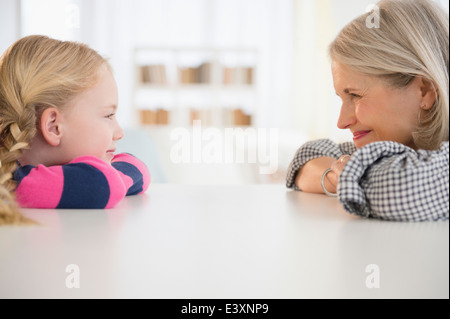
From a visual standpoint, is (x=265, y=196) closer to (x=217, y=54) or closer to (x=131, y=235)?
(x=131, y=235)

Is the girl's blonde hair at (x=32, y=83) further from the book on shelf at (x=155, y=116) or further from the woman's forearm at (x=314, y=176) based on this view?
the book on shelf at (x=155, y=116)

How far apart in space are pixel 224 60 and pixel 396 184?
5135mm

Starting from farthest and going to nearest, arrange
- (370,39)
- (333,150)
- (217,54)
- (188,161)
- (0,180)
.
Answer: (217,54), (188,161), (333,150), (370,39), (0,180)

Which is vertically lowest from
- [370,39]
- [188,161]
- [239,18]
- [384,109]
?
[188,161]

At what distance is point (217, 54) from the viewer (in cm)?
558

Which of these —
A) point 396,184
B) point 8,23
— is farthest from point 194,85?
point 396,184

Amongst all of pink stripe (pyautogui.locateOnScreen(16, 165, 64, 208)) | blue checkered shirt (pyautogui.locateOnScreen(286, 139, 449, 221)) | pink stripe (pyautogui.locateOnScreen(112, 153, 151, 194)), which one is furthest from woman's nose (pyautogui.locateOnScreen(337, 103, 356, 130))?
pink stripe (pyautogui.locateOnScreen(16, 165, 64, 208))

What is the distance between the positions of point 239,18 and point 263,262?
587 centimetres

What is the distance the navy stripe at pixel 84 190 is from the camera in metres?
0.86

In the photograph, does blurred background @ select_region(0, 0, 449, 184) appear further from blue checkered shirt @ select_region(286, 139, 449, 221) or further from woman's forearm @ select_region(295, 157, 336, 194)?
blue checkered shirt @ select_region(286, 139, 449, 221)

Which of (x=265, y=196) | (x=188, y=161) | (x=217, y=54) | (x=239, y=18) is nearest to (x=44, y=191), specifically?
(x=265, y=196)

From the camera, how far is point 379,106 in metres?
0.96

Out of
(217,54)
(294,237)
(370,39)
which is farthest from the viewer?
(217,54)

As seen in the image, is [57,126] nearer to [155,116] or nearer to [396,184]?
[396,184]
